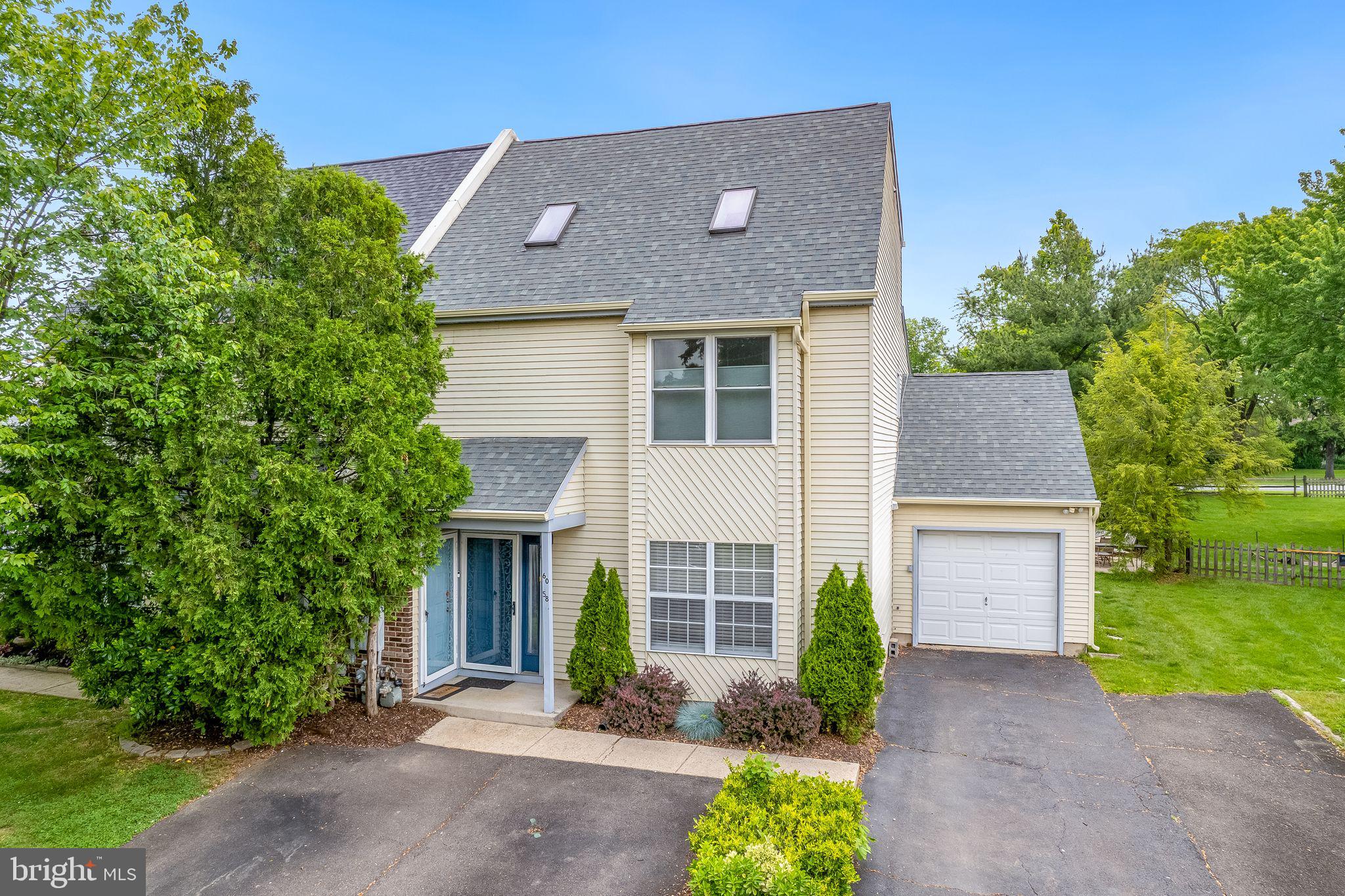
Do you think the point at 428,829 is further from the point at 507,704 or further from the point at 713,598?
the point at 713,598

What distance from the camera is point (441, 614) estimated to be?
32.9ft

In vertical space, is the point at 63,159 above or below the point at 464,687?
above

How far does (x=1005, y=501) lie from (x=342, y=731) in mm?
10718

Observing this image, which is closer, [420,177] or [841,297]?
[841,297]

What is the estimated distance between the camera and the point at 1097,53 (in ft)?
53.8

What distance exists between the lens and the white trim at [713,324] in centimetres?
848

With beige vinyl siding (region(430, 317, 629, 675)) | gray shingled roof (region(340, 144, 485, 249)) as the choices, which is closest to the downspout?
beige vinyl siding (region(430, 317, 629, 675))

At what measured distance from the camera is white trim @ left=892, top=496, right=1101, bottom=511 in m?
11.5

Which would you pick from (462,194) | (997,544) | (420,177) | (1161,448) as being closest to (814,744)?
(997,544)

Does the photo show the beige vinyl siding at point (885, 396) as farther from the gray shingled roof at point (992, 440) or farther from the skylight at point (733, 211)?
the skylight at point (733, 211)

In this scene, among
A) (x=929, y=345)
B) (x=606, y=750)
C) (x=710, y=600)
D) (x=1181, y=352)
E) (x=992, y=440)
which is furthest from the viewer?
(x=929, y=345)

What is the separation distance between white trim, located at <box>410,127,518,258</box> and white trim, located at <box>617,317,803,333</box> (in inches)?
170

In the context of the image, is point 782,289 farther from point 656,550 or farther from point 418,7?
point 418,7

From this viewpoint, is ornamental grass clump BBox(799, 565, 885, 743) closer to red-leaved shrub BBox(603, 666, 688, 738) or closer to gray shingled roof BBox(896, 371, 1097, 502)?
red-leaved shrub BBox(603, 666, 688, 738)
